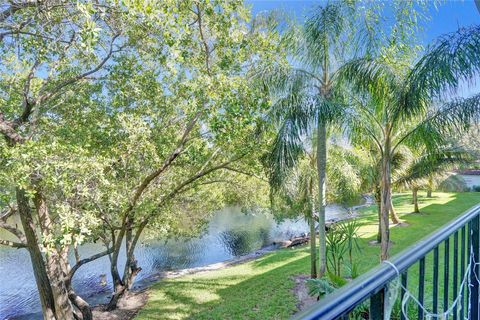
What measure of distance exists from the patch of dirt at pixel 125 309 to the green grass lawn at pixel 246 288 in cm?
26

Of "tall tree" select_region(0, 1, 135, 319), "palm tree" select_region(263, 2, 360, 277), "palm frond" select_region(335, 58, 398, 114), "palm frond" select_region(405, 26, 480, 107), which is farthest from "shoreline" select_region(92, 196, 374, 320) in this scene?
"palm frond" select_region(405, 26, 480, 107)

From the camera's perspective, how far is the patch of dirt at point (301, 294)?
25.8ft

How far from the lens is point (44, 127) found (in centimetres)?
717

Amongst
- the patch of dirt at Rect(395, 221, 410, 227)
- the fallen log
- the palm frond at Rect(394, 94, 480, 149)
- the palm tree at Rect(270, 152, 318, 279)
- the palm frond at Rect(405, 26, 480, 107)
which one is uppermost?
the palm frond at Rect(405, 26, 480, 107)

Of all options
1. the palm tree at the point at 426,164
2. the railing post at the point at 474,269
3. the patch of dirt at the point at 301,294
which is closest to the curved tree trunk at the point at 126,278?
the patch of dirt at the point at 301,294

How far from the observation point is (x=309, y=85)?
7746 mm

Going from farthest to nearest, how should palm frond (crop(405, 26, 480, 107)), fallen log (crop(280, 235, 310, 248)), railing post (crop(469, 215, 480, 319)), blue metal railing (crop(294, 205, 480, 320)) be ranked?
1. fallen log (crop(280, 235, 310, 248))
2. palm frond (crop(405, 26, 480, 107))
3. railing post (crop(469, 215, 480, 319))
4. blue metal railing (crop(294, 205, 480, 320))

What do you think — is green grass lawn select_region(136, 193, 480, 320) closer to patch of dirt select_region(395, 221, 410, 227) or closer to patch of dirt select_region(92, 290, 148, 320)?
patch of dirt select_region(92, 290, 148, 320)

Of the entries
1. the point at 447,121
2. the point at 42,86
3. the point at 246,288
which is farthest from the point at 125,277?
the point at 447,121

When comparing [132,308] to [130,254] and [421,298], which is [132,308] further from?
[421,298]

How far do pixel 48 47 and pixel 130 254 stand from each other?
5.83m

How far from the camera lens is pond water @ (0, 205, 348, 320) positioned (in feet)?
36.2

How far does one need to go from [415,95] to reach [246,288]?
6.59 m

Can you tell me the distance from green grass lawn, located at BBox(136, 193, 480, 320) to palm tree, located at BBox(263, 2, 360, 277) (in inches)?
60.6
